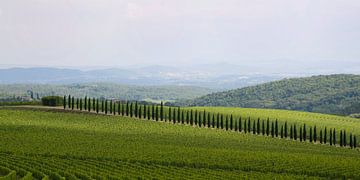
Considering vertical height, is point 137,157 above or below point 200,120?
above

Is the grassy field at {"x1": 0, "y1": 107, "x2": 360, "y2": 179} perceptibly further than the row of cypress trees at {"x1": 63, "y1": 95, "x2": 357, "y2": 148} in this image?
No

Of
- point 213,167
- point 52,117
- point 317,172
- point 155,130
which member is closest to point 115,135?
point 155,130

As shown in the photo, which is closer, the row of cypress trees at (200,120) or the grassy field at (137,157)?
the grassy field at (137,157)

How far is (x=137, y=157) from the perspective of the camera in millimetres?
64625

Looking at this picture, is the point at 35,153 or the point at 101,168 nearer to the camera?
the point at 101,168

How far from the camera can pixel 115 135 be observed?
95.6m

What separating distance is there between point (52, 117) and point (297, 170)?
230 feet

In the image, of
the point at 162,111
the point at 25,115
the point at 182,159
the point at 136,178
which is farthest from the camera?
the point at 162,111

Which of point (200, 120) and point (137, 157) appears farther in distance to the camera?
point (200, 120)

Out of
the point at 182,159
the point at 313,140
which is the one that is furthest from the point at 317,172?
the point at 313,140

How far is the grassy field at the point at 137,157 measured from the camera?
5225 cm

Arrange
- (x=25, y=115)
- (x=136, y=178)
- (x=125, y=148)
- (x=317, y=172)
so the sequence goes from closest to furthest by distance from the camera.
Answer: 1. (x=136, y=178)
2. (x=317, y=172)
3. (x=125, y=148)
4. (x=25, y=115)

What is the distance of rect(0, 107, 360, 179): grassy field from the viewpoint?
52250mm

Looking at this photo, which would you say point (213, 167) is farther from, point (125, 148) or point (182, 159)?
point (125, 148)
